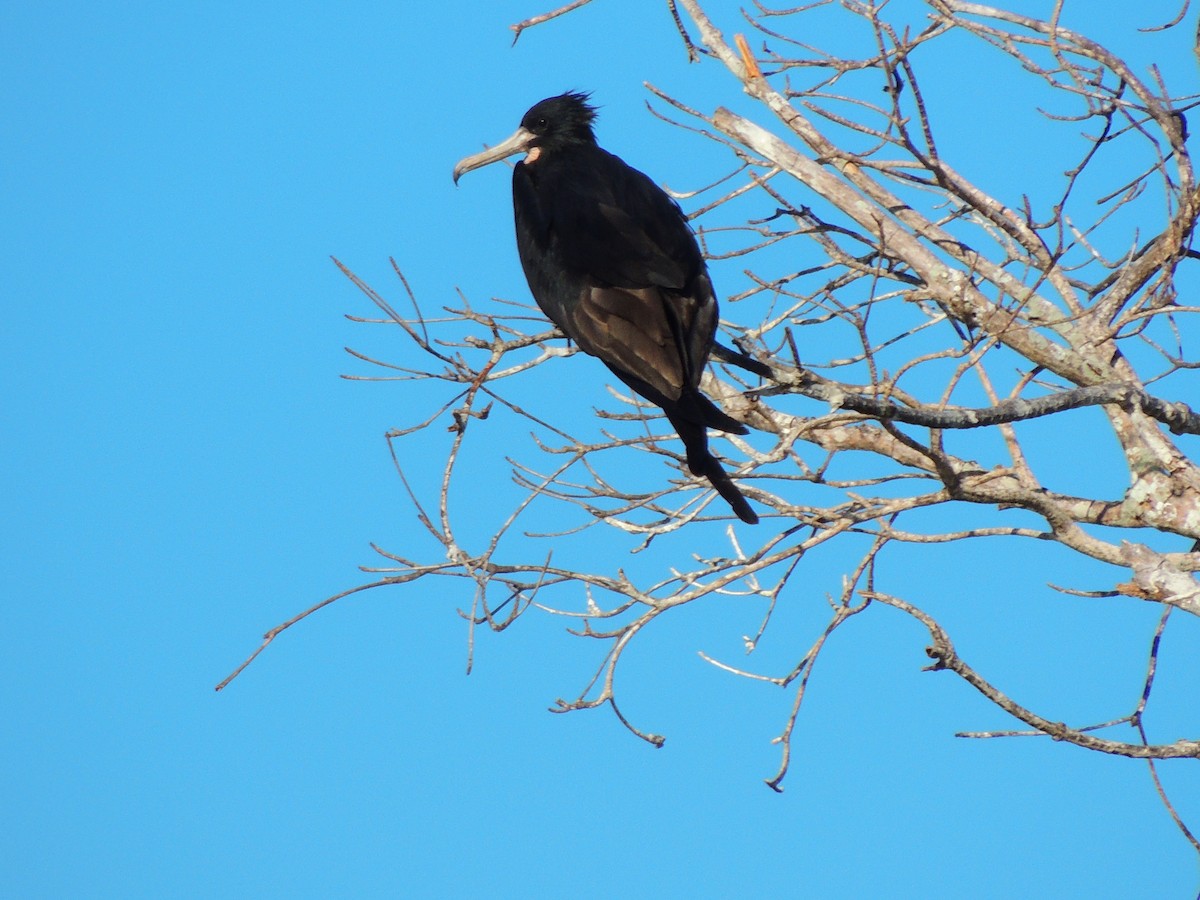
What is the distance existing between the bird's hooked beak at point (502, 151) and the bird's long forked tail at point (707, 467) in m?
2.08

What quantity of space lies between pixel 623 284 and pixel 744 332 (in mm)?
447

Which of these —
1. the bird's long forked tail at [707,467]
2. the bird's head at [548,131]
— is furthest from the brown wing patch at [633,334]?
the bird's head at [548,131]

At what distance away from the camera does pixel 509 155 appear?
5859mm

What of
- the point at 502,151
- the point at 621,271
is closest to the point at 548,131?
the point at 502,151

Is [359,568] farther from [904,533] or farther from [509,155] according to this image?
[509,155]

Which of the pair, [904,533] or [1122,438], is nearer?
[904,533]

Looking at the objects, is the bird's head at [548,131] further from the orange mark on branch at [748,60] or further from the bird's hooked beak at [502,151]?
the orange mark on branch at [748,60]

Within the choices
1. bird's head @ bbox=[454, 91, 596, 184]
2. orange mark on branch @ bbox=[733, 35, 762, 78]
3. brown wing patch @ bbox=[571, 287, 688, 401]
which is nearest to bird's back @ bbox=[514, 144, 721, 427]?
brown wing patch @ bbox=[571, 287, 688, 401]

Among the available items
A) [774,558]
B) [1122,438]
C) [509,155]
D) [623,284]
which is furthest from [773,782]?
[509,155]

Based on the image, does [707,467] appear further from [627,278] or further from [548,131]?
[548,131]

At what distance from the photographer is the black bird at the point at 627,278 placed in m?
4.20

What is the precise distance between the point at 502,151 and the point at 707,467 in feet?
7.67

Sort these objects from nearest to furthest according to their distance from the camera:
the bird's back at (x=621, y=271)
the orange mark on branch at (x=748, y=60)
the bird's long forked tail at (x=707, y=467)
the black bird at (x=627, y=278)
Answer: the bird's long forked tail at (x=707, y=467) < the black bird at (x=627, y=278) < the bird's back at (x=621, y=271) < the orange mark on branch at (x=748, y=60)

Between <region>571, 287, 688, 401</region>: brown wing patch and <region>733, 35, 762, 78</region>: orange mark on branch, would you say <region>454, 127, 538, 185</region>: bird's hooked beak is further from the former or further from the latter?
<region>571, 287, 688, 401</region>: brown wing patch
